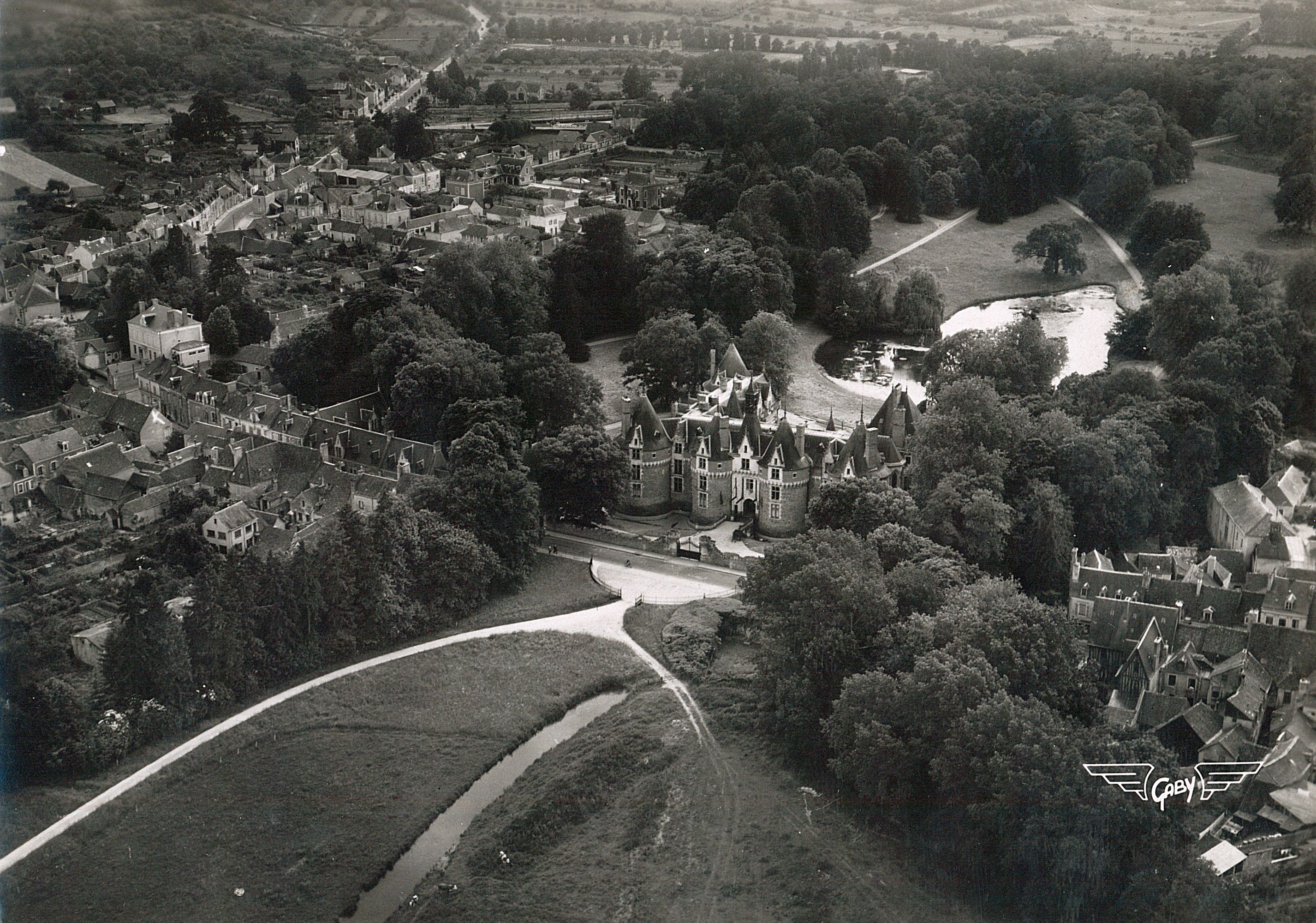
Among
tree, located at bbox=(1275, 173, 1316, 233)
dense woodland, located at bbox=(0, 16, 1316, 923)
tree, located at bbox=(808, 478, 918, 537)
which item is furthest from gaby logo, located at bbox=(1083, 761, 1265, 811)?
tree, located at bbox=(1275, 173, 1316, 233)

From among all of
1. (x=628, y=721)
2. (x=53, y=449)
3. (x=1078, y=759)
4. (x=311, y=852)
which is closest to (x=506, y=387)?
(x=53, y=449)

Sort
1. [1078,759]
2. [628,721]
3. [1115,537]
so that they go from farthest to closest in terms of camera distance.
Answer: [1115,537] → [628,721] → [1078,759]

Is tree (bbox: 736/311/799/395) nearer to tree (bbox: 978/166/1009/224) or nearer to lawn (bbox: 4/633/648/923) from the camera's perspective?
lawn (bbox: 4/633/648/923)

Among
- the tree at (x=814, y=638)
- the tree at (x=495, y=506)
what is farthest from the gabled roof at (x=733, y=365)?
the tree at (x=814, y=638)

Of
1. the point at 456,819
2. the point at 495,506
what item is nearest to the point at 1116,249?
the point at 495,506

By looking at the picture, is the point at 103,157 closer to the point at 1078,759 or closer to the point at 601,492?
the point at 601,492

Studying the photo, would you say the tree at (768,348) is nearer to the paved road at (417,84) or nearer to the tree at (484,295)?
the tree at (484,295)
